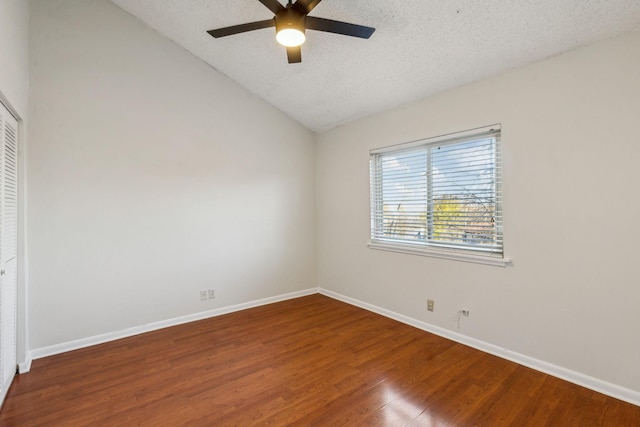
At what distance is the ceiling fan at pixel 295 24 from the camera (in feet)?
6.24

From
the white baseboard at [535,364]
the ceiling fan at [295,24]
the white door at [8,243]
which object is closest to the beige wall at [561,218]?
the white baseboard at [535,364]

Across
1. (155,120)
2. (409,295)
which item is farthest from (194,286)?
(409,295)

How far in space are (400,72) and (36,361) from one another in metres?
4.21

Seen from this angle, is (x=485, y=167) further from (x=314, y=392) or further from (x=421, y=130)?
(x=314, y=392)

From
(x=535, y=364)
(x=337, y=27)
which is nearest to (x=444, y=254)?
(x=535, y=364)

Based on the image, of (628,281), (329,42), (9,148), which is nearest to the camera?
(628,281)

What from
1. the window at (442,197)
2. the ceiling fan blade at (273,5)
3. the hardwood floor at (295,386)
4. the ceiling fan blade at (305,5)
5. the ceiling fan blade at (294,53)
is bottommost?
the hardwood floor at (295,386)

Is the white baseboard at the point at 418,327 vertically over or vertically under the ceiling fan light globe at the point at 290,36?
under

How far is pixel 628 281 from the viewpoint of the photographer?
204 centimetres

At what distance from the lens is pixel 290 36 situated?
2062 mm

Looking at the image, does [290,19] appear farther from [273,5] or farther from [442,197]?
[442,197]

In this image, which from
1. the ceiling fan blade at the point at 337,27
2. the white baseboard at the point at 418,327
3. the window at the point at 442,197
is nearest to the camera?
the ceiling fan blade at the point at 337,27

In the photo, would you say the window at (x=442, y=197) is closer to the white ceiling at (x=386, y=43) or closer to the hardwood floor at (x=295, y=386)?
the white ceiling at (x=386, y=43)

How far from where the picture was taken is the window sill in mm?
2656
